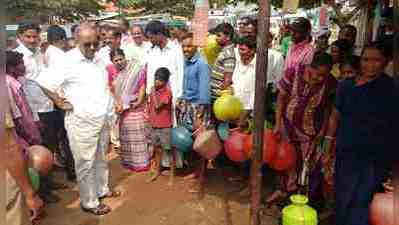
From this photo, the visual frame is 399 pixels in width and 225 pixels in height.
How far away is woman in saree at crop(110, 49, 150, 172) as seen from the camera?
5301 millimetres

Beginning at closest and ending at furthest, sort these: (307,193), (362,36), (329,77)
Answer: (329,77), (307,193), (362,36)

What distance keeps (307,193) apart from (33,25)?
392 centimetres

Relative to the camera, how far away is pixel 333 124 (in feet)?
11.5

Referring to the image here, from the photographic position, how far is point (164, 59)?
211 inches

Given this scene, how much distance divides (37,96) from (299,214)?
3.26 meters

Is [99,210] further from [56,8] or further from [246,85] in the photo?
[56,8]

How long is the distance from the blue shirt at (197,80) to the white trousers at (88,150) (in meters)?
1.10

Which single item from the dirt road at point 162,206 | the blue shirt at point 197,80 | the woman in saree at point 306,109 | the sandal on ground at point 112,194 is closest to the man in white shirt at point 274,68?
the blue shirt at point 197,80

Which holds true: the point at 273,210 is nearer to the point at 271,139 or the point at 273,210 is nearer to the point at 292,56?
the point at 271,139

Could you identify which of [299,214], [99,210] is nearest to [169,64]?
[99,210]

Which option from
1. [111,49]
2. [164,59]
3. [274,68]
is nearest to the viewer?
[274,68]

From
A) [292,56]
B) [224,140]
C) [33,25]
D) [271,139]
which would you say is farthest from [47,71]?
[292,56]

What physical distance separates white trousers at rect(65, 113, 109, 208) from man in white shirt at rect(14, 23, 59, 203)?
25.7 inches

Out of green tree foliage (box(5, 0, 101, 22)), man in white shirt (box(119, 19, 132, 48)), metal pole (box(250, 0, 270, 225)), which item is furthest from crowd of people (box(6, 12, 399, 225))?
green tree foliage (box(5, 0, 101, 22))
